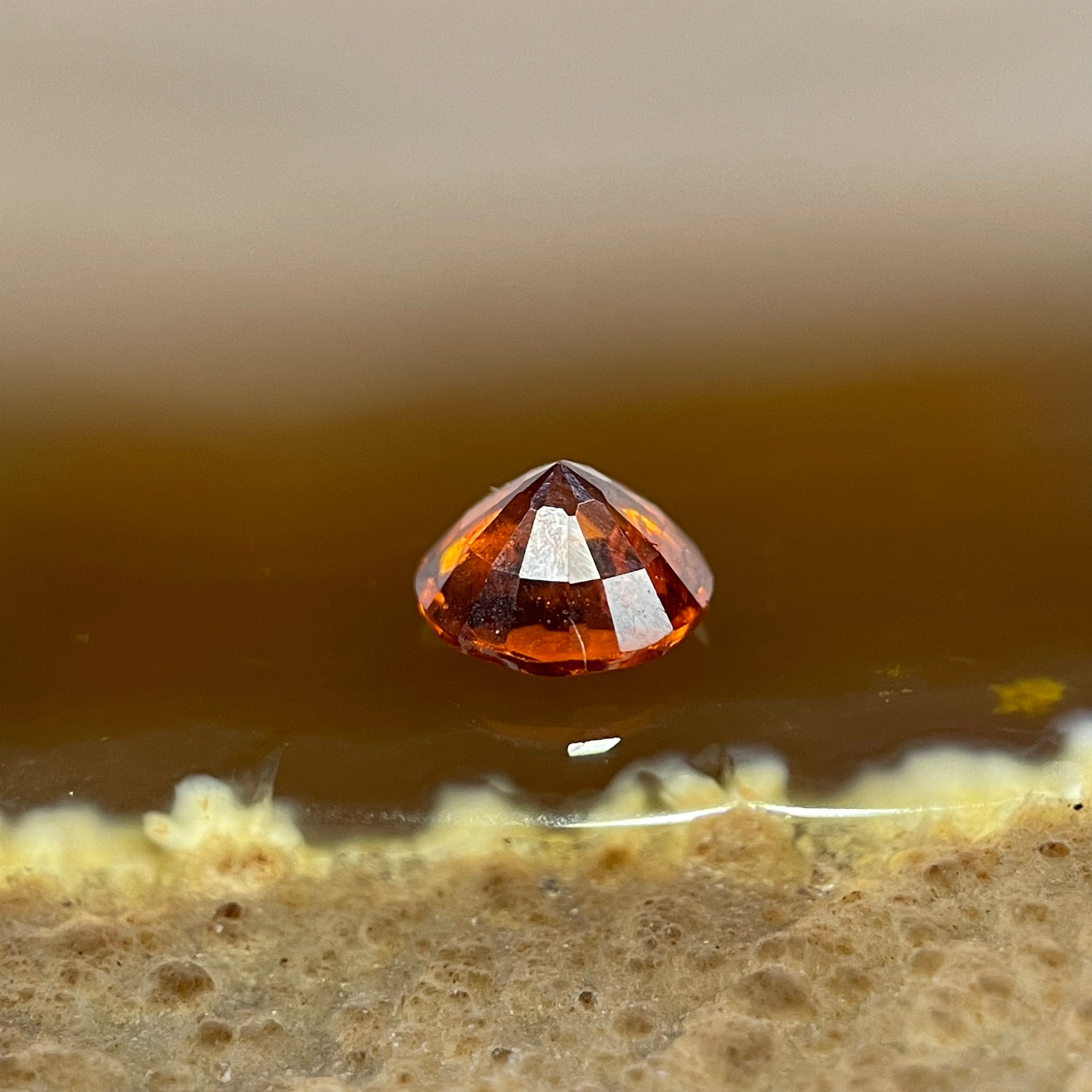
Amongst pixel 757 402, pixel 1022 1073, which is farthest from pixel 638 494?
pixel 1022 1073

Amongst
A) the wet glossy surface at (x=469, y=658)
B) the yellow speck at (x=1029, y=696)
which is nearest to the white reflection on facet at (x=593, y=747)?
the wet glossy surface at (x=469, y=658)

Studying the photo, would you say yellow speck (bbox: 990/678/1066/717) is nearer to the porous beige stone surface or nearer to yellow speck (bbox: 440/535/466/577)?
the porous beige stone surface

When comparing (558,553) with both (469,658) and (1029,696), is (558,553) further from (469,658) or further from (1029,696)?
(1029,696)

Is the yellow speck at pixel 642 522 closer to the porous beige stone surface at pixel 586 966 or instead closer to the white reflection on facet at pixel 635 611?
the white reflection on facet at pixel 635 611

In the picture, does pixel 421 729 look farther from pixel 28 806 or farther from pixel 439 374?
pixel 439 374

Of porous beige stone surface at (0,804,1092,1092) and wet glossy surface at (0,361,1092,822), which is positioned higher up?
wet glossy surface at (0,361,1092,822)

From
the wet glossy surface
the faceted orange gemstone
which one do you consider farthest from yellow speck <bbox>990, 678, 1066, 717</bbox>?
the faceted orange gemstone

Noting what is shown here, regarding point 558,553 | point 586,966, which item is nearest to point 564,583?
point 558,553
